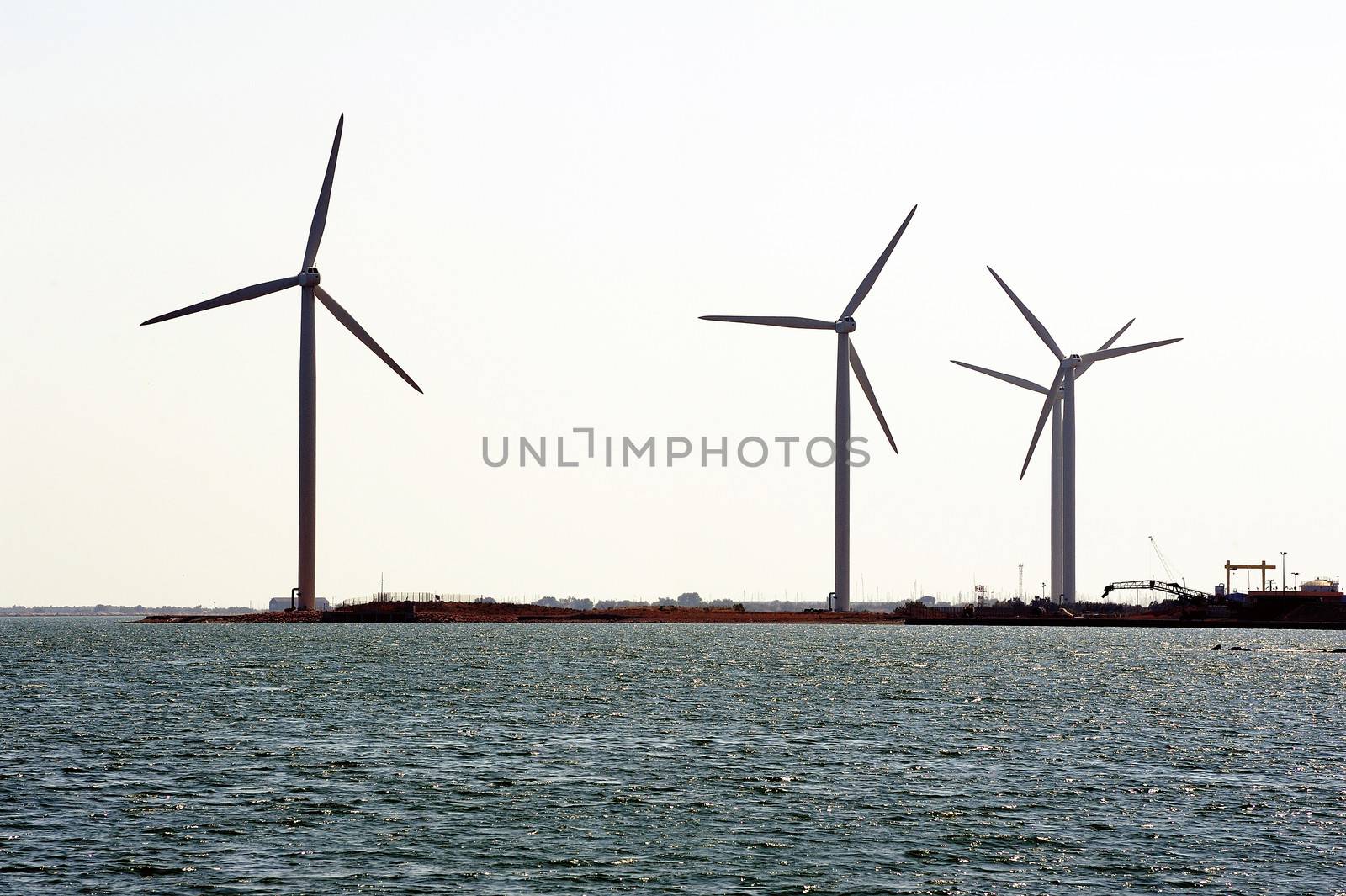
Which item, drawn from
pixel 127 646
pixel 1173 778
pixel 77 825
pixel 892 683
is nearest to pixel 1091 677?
pixel 892 683

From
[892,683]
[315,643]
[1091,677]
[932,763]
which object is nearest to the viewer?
[932,763]

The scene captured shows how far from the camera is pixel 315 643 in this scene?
187625 mm

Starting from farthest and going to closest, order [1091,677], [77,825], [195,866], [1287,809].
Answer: [1091,677]
[1287,809]
[77,825]
[195,866]

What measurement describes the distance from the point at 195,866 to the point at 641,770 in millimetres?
23899

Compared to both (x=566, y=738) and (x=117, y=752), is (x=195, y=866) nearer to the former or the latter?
(x=117, y=752)

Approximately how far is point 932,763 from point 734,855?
2335 cm

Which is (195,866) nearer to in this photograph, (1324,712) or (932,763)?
(932,763)

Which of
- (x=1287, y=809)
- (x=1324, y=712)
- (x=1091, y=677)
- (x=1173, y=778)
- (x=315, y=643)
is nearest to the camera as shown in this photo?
(x=1287, y=809)

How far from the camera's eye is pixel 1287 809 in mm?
54594

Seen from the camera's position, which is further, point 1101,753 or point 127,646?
point 127,646

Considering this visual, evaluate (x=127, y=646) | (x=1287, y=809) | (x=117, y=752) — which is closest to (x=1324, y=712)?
(x=1287, y=809)

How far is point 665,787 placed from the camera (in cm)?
5912

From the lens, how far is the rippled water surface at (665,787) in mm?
43375

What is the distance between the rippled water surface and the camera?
43.4 meters
